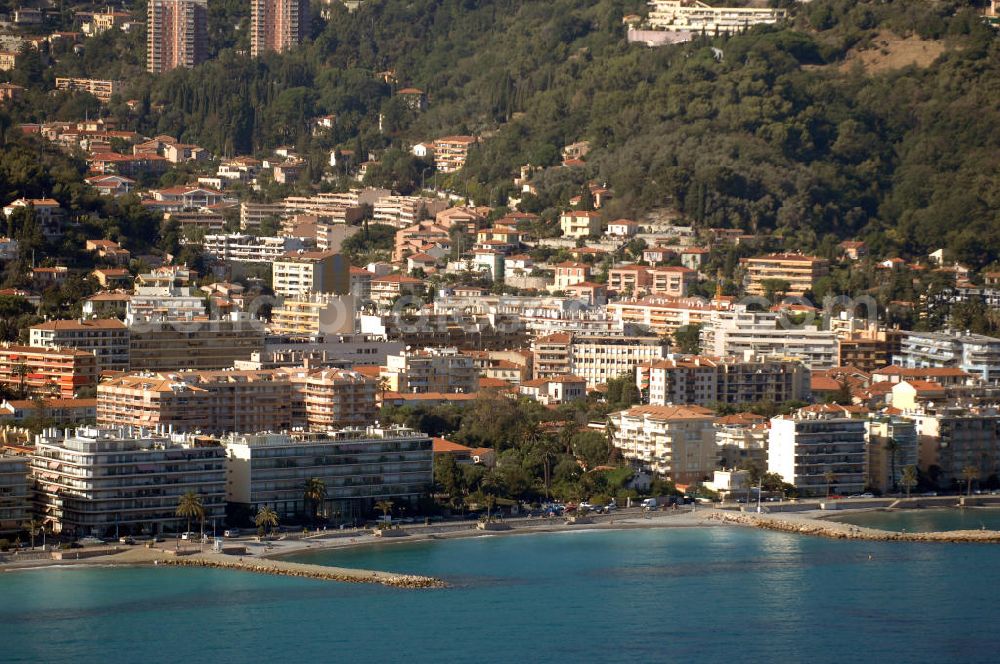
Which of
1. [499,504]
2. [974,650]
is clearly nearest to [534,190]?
[499,504]

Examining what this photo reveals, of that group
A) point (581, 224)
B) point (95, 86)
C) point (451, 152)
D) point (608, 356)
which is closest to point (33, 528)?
point (608, 356)

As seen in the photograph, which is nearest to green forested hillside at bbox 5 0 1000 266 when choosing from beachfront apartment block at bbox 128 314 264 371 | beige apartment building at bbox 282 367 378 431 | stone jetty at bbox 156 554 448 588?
beachfront apartment block at bbox 128 314 264 371

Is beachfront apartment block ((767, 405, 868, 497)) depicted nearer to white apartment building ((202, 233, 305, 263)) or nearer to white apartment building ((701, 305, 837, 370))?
white apartment building ((701, 305, 837, 370))

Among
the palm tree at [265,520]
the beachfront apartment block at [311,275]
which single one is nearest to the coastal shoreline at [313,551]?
the palm tree at [265,520]

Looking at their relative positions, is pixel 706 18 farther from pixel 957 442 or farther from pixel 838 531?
pixel 838 531

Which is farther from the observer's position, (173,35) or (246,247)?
(173,35)
